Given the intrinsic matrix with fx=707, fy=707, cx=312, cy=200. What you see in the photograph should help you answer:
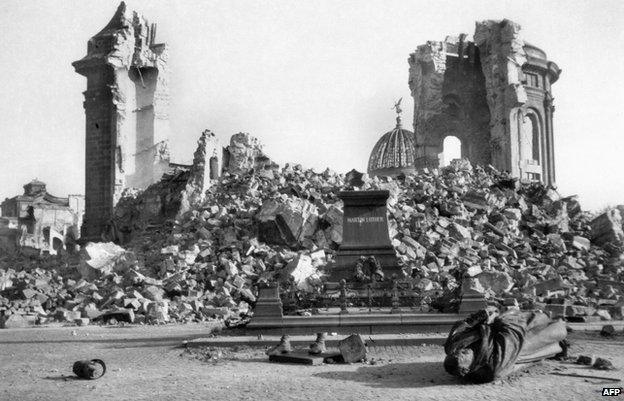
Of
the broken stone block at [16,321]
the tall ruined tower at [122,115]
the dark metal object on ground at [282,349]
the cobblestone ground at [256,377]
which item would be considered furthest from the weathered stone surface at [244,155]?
the dark metal object on ground at [282,349]

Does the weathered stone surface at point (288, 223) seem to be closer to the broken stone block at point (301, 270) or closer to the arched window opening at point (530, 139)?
the broken stone block at point (301, 270)

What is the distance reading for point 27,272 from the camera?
20.6 metres

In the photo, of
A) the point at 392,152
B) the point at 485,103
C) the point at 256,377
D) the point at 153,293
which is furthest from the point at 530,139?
the point at 256,377

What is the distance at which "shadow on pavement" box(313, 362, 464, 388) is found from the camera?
6.59 metres

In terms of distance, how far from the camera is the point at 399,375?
23.2 feet

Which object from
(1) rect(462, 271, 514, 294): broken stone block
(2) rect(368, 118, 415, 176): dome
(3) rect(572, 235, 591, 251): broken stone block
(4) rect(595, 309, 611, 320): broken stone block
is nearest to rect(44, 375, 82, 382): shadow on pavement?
(1) rect(462, 271, 514, 294): broken stone block

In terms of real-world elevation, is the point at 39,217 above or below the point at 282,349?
above

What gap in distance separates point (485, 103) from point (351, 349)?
24596 millimetres

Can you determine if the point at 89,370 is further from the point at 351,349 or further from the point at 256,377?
the point at 351,349

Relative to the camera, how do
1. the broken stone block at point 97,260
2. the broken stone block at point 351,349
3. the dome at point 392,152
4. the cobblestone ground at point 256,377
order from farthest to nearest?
the dome at point 392,152 < the broken stone block at point 97,260 < the broken stone block at point 351,349 < the cobblestone ground at point 256,377

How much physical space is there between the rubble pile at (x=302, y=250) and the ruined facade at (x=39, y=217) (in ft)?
59.4

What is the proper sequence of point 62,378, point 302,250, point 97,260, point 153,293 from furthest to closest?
point 97,260
point 302,250
point 153,293
point 62,378

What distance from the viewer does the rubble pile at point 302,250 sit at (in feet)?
50.6

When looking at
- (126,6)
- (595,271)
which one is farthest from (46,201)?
(595,271)
